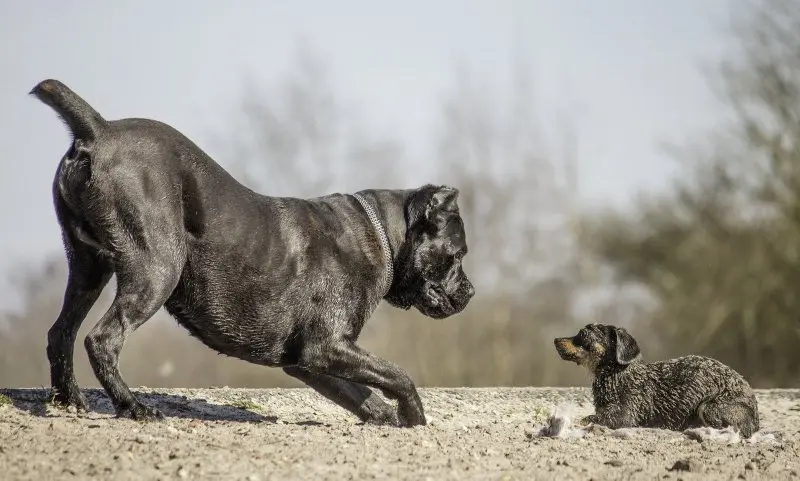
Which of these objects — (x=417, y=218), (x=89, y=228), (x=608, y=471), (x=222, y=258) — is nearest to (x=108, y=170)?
(x=89, y=228)

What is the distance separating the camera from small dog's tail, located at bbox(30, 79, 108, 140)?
695 cm

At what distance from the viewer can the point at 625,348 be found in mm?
9312

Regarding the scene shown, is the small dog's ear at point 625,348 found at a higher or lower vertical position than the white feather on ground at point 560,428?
higher

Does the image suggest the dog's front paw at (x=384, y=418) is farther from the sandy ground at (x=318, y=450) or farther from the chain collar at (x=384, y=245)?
the chain collar at (x=384, y=245)

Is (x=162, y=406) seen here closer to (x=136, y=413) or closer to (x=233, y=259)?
(x=136, y=413)

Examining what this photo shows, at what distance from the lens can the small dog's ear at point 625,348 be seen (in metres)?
9.25

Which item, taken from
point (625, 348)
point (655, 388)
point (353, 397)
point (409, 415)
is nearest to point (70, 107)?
point (353, 397)

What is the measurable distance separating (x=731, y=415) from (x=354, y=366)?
3.40 meters

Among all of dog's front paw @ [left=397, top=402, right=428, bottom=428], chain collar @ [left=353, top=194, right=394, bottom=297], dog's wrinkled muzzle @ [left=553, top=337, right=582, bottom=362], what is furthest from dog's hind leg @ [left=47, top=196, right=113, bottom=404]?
dog's wrinkled muzzle @ [left=553, top=337, right=582, bottom=362]

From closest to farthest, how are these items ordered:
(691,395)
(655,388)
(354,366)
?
(354,366) → (691,395) → (655,388)

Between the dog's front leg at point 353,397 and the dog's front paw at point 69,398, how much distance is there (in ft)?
5.18

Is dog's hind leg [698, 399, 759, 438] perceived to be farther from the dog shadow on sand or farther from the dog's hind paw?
the dog's hind paw

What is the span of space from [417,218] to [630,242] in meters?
11.8

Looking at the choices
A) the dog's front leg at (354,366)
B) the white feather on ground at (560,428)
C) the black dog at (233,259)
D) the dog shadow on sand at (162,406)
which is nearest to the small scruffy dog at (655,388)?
the white feather on ground at (560,428)
